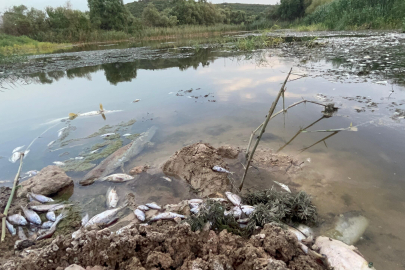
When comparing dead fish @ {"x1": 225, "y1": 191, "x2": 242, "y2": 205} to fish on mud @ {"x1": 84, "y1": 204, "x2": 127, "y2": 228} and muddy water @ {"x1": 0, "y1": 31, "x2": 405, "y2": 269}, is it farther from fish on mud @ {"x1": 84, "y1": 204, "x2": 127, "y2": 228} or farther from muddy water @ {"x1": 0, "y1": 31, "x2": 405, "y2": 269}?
fish on mud @ {"x1": 84, "y1": 204, "x2": 127, "y2": 228}

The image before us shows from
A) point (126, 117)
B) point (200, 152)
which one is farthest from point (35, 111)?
point (200, 152)

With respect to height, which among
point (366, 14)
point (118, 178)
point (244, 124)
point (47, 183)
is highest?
point (366, 14)

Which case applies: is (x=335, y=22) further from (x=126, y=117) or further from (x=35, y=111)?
(x=35, y=111)

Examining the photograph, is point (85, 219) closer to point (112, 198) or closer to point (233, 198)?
point (112, 198)

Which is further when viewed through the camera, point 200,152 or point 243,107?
point 243,107

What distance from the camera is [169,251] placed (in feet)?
5.10

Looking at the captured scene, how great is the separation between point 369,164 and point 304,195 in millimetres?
1297

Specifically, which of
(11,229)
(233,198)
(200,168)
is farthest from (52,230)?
(233,198)

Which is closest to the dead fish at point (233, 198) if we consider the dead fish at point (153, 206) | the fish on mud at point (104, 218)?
the dead fish at point (153, 206)

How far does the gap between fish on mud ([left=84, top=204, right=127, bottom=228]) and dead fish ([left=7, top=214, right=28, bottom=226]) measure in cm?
77

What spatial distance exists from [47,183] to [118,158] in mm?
993

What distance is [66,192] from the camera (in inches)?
112

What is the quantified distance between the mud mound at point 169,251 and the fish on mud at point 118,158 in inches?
58.5

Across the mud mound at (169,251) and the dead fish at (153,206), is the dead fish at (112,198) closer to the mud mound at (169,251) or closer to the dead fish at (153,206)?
the dead fish at (153,206)
